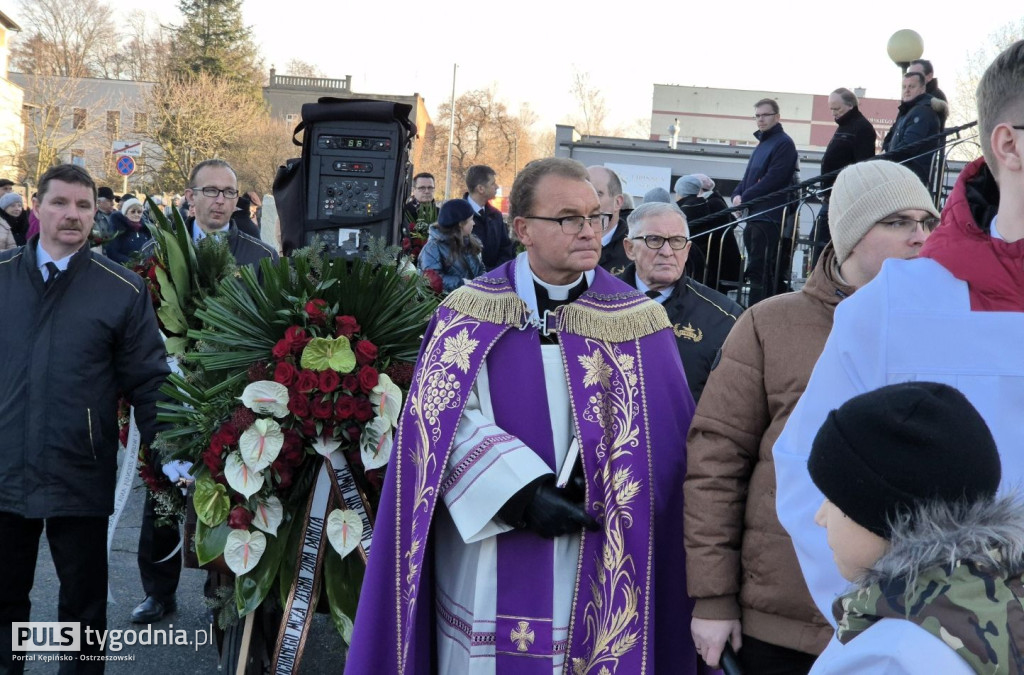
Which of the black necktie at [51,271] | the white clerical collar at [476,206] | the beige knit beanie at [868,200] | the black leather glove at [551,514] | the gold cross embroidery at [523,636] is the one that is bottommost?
the gold cross embroidery at [523,636]

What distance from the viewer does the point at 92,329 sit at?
14.7 ft

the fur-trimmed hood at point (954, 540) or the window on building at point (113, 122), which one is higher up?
the window on building at point (113, 122)

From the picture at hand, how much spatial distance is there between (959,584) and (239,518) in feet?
10.7

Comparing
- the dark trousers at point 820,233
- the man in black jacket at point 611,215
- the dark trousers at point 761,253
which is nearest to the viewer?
the man in black jacket at point 611,215

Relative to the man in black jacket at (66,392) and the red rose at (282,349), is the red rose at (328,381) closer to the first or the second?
the red rose at (282,349)

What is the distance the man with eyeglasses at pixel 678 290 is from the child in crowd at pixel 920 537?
3050mm

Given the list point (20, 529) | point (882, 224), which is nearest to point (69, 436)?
point (20, 529)

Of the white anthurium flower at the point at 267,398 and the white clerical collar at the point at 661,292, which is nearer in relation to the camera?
the white anthurium flower at the point at 267,398

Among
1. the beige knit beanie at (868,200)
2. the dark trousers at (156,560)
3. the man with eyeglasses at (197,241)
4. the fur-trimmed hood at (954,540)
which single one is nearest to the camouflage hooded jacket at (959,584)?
the fur-trimmed hood at (954,540)

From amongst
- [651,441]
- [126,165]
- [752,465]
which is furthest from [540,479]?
[126,165]

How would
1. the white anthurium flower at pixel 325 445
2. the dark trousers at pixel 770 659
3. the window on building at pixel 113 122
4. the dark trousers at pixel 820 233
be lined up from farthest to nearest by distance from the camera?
1. the window on building at pixel 113 122
2. the dark trousers at pixel 820 233
3. the white anthurium flower at pixel 325 445
4. the dark trousers at pixel 770 659

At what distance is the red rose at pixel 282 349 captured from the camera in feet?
13.7

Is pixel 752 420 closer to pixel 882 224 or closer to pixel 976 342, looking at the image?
pixel 882 224

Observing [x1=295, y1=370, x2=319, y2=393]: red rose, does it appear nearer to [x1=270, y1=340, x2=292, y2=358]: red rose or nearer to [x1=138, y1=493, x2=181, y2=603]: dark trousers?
[x1=270, y1=340, x2=292, y2=358]: red rose
